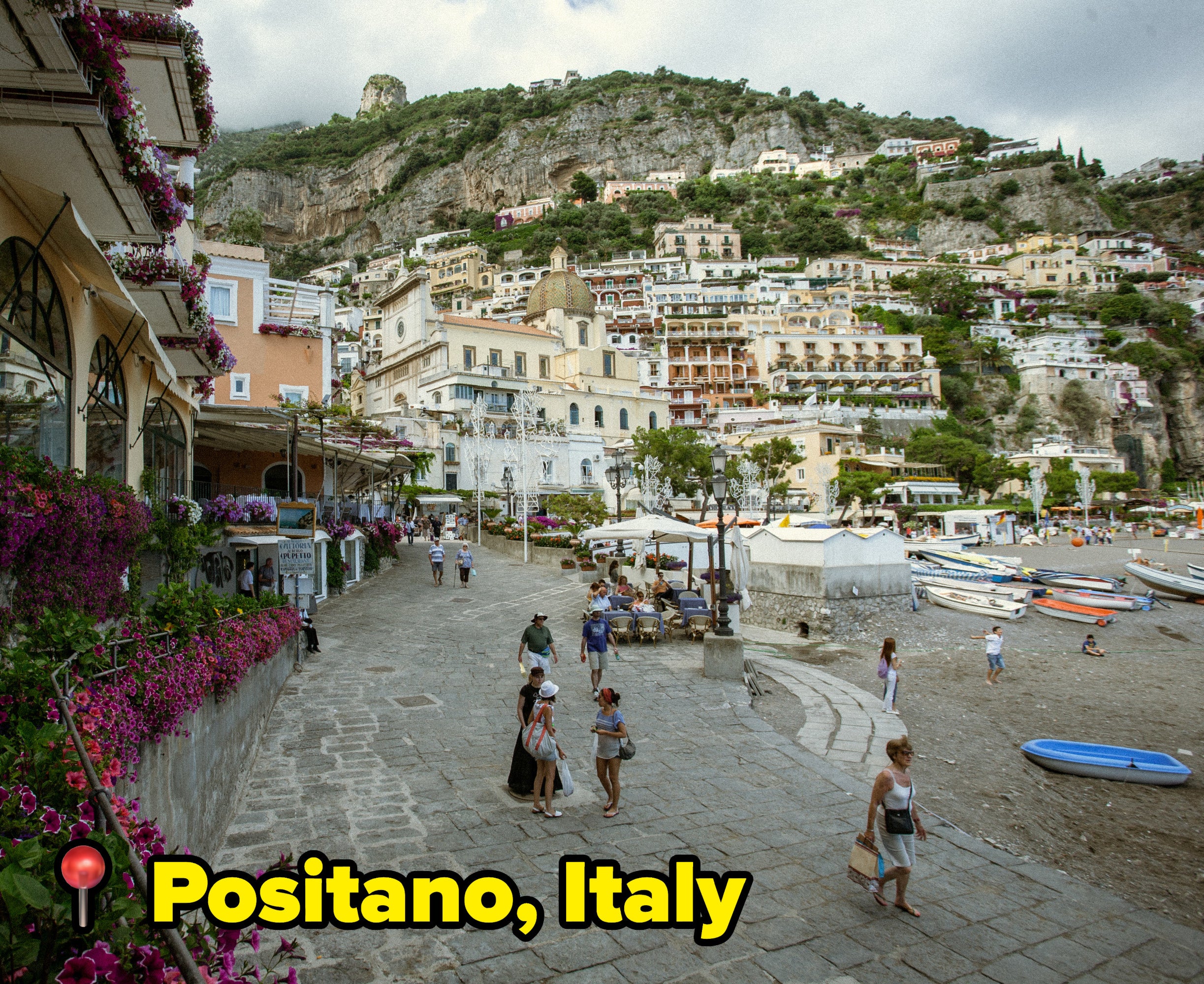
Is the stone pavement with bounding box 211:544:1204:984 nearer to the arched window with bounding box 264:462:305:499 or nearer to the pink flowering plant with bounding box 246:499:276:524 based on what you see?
the pink flowering plant with bounding box 246:499:276:524

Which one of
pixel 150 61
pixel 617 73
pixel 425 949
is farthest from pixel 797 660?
pixel 617 73

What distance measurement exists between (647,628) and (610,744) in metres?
8.21

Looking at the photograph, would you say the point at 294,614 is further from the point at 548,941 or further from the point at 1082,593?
the point at 1082,593

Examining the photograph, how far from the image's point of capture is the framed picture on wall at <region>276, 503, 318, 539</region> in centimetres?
1452

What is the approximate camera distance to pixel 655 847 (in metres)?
6.01

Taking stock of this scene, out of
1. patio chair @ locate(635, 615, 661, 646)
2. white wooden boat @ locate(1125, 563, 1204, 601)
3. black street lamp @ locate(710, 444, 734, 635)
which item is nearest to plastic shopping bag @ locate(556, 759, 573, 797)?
black street lamp @ locate(710, 444, 734, 635)

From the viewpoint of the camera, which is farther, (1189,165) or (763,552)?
(1189,165)

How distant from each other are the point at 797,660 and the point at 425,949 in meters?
13.9

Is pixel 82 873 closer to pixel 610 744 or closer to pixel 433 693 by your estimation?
pixel 610 744

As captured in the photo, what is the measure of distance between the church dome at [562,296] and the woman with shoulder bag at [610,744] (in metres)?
58.2

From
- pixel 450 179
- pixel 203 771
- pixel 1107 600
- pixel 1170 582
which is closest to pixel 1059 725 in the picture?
pixel 203 771

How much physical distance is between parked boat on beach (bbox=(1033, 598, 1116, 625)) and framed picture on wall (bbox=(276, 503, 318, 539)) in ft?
79.8

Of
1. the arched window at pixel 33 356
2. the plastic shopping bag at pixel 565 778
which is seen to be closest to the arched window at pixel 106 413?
the arched window at pixel 33 356

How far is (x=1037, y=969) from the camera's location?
473cm
